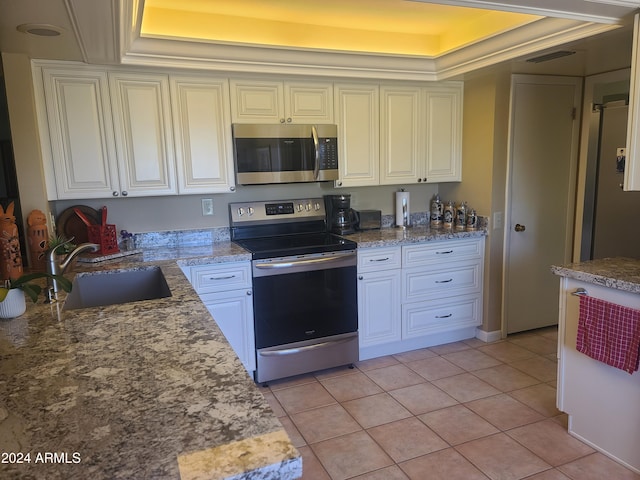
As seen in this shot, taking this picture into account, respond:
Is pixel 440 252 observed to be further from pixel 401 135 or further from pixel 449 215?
pixel 401 135

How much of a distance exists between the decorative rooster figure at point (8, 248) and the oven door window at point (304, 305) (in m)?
1.32

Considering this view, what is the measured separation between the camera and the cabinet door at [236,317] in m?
2.88

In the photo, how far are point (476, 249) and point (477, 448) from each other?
171cm

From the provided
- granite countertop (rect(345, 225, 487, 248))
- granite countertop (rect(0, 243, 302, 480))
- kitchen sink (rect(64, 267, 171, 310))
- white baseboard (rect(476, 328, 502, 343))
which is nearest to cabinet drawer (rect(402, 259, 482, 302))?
granite countertop (rect(345, 225, 487, 248))

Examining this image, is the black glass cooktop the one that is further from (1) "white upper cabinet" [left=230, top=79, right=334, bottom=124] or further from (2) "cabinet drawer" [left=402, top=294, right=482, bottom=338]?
(1) "white upper cabinet" [left=230, top=79, right=334, bottom=124]

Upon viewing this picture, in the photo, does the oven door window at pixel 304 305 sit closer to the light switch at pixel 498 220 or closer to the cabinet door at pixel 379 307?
the cabinet door at pixel 379 307

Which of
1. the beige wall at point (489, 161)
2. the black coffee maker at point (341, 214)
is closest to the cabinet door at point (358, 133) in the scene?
the black coffee maker at point (341, 214)

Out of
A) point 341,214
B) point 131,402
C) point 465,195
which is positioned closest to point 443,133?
point 465,195

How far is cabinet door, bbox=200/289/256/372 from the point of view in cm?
288

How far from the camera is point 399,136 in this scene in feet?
12.0

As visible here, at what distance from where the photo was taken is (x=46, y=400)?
103 cm

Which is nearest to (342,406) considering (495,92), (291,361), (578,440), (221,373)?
(291,361)

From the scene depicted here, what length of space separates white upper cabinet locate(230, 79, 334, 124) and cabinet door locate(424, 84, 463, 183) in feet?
2.96

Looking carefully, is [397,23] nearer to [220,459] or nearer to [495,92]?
[495,92]
